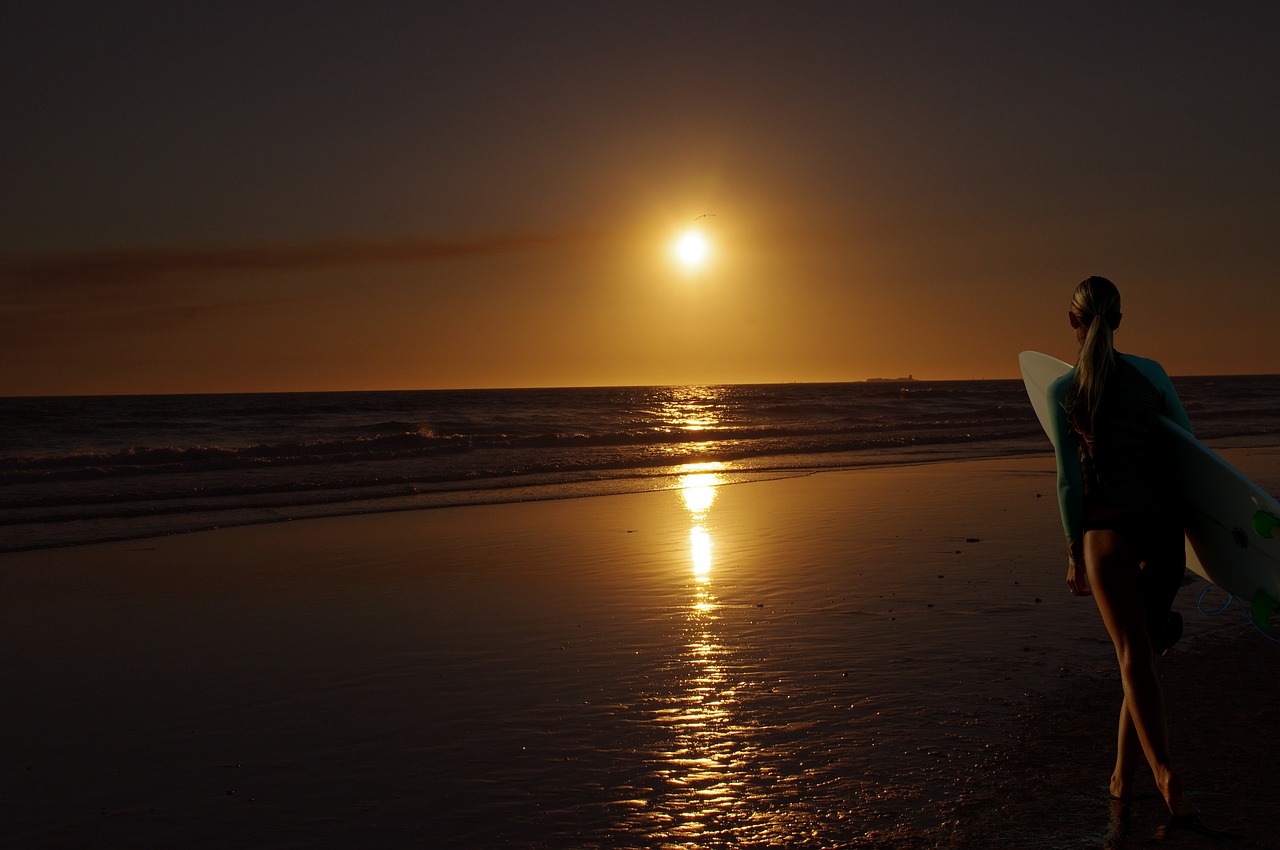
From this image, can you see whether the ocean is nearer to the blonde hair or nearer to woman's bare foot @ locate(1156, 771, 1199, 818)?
the blonde hair

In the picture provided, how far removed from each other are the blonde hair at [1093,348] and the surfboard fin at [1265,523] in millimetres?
642

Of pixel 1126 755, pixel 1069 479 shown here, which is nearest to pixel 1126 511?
pixel 1069 479

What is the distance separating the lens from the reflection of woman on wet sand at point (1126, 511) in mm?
3322

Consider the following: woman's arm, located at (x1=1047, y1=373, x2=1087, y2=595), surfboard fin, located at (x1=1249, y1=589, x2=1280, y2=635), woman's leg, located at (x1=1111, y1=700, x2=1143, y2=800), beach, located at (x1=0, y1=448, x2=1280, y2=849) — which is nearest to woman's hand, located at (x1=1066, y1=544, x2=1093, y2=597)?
woman's arm, located at (x1=1047, y1=373, x2=1087, y2=595)

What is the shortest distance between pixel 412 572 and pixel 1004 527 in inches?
238

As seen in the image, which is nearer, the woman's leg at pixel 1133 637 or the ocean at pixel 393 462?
the woman's leg at pixel 1133 637

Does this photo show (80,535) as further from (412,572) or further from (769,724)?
(769,724)

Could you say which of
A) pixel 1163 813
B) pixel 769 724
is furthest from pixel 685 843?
pixel 1163 813

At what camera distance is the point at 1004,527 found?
10383mm

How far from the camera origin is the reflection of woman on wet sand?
3.32m

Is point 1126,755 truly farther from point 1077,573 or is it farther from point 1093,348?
point 1093,348

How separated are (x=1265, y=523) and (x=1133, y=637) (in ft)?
1.98

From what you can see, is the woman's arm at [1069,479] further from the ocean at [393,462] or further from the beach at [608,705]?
the ocean at [393,462]

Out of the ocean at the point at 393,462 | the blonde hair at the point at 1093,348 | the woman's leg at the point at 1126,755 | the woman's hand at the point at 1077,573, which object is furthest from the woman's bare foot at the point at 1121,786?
the ocean at the point at 393,462
